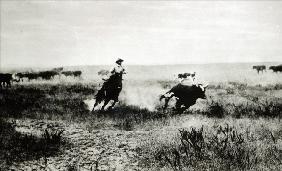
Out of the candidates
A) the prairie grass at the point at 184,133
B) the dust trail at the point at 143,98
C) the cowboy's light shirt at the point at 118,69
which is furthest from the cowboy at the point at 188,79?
the cowboy's light shirt at the point at 118,69

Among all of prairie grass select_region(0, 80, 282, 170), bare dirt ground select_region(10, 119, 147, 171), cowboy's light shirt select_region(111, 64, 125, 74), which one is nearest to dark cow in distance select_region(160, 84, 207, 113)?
prairie grass select_region(0, 80, 282, 170)

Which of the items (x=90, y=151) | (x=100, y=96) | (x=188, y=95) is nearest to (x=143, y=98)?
(x=100, y=96)

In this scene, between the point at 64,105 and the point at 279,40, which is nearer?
the point at 279,40

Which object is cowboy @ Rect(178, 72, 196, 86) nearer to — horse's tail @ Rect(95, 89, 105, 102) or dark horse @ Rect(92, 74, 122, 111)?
dark horse @ Rect(92, 74, 122, 111)

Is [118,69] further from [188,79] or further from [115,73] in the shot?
[188,79]

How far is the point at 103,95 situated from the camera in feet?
48.4

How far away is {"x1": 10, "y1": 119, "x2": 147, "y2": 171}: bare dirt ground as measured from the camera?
7.46 metres

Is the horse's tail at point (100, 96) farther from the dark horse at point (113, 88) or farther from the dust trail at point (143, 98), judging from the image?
the dust trail at point (143, 98)

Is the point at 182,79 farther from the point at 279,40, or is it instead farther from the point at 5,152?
the point at 5,152

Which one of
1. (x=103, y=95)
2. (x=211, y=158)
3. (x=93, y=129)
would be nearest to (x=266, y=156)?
(x=211, y=158)

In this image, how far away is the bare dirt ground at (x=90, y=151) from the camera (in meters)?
7.46

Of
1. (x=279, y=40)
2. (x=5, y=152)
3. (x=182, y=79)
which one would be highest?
(x=279, y=40)

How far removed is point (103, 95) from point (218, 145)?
7256mm

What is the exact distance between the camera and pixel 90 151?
847 centimetres
